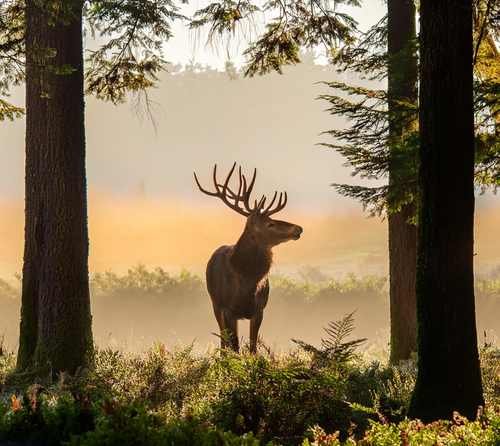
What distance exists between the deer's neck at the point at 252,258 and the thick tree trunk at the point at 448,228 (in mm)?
5023

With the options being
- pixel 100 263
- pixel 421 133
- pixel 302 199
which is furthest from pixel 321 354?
pixel 302 199

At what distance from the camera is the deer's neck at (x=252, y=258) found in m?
11.8

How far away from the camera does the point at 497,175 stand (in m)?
9.61

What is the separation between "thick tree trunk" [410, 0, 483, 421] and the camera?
6852 millimetres

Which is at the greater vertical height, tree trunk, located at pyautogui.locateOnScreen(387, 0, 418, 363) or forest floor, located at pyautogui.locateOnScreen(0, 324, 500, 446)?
tree trunk, located at pyautogui.locateOnScreen(387, 0, 418, 363)

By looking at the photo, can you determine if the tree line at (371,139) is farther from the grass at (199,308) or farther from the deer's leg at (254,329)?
the grass at (199,308)

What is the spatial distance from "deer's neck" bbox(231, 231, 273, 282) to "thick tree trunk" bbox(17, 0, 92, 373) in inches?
98.8

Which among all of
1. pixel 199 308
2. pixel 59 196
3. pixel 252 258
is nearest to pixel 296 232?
pixel 252 258

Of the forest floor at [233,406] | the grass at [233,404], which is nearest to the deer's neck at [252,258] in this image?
the grass at [233,404]

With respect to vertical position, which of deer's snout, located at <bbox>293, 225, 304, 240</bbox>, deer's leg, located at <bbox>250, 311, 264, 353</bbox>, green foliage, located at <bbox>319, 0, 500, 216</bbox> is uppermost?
green foliage, located at <bbox>319, 0, 500, 216</bbox>

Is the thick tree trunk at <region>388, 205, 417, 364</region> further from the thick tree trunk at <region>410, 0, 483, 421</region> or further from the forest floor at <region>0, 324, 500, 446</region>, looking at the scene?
the thick tree trunk at <region>410, 0, 483, 421</region>

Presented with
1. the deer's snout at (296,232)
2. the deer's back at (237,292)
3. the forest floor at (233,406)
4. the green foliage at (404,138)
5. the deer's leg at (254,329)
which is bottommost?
the forest floor at (233,406)

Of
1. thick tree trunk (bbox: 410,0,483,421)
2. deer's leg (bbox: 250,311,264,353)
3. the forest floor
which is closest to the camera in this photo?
the forest floor

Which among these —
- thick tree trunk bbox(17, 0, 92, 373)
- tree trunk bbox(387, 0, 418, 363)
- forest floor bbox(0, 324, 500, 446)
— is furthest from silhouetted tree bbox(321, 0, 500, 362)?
thick tree trunk bbox(17, 0, 92, 373)
